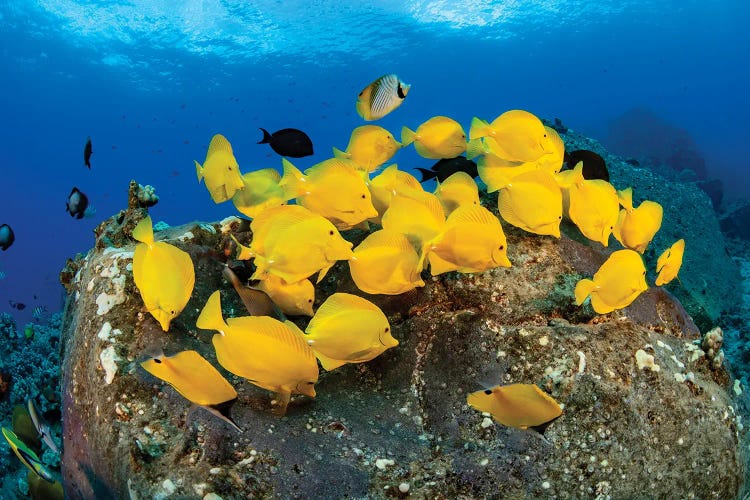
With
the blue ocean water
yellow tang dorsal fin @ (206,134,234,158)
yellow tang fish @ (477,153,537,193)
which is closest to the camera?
yellow tang fish @ (477,153,537,193)

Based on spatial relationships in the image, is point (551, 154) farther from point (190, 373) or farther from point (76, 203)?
point (76, 203)

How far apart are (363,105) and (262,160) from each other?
9170cm

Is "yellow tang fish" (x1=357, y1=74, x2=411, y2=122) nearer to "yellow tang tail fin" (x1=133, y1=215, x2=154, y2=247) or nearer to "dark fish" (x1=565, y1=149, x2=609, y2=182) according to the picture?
"dark fish" (x1=565, y1=149, x2=609, y2=182)

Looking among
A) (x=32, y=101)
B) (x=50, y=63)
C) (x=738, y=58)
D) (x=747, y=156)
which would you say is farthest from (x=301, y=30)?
(x=738, y=58)

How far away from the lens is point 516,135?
2947mm

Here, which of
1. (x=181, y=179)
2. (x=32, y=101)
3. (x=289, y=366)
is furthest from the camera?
(x=181, y=179)

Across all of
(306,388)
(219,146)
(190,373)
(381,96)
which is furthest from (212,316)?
(381,96)

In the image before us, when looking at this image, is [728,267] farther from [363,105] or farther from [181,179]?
[181,179]

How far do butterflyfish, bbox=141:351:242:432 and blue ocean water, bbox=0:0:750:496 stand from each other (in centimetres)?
2274

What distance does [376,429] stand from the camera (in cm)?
247

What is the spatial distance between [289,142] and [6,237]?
5705mm

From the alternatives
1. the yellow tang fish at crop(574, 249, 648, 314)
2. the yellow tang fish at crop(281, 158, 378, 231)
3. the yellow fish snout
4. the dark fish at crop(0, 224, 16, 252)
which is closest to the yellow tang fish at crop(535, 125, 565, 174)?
the yellow tang fish at crop(574, 249, 648, 314)

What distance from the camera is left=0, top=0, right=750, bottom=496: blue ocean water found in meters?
42.3

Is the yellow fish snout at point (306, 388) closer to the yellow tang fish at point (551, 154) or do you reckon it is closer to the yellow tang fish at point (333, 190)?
the yellow tang fish at point (333, 190)
